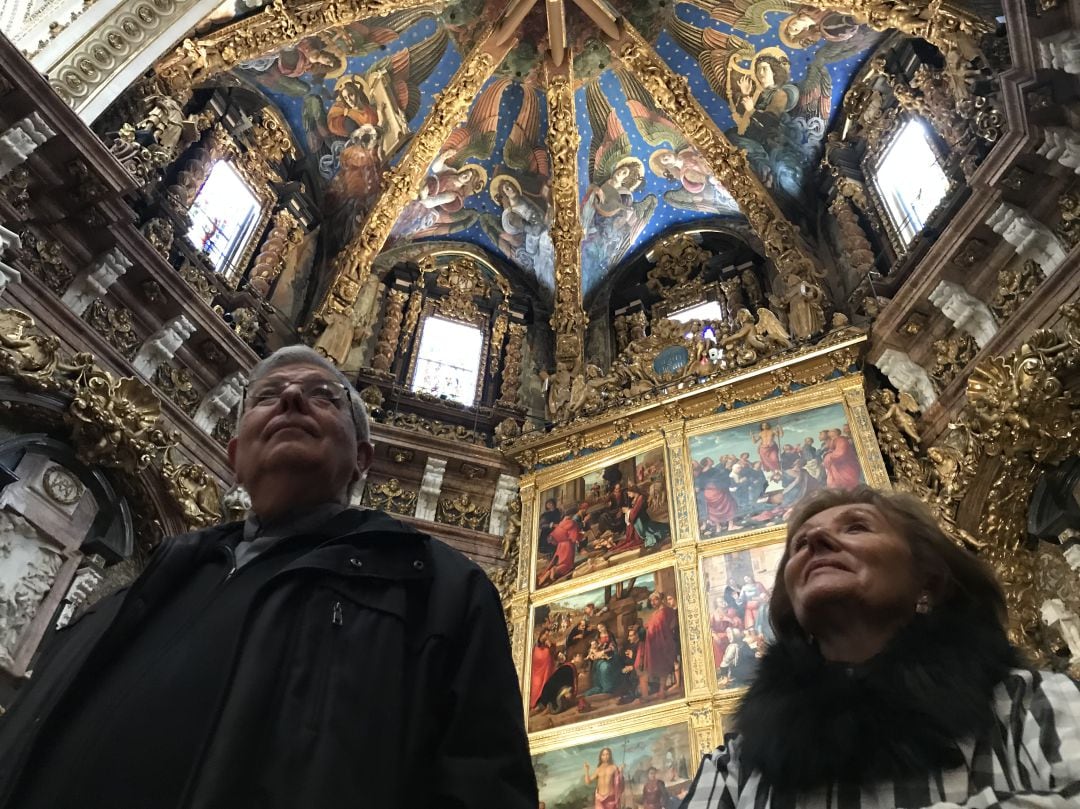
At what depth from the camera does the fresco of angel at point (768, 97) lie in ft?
39.9

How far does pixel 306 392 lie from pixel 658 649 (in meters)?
5.83

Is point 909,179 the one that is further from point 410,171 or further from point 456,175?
point 456,175

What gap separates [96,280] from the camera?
303 inches

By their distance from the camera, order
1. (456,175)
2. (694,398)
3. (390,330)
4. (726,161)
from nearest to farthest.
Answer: (694,398)
(726,161)
(390,330)
(456,175)

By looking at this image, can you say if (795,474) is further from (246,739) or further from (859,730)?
(246,739)

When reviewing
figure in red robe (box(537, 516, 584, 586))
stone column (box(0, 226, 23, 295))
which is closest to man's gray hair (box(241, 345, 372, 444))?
stone column (box(0, 226, 23, 295))

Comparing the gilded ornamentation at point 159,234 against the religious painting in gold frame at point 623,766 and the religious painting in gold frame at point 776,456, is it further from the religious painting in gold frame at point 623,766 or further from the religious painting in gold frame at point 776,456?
the religious painting in gold frame at point 623,766

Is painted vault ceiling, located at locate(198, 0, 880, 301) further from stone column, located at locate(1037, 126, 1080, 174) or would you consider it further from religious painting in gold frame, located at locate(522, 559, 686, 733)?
religious painting in gold frame, located at locate(522, 559, 686, 733)

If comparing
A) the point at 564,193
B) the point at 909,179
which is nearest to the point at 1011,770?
the point at 909,179

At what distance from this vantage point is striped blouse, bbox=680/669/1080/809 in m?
1.52

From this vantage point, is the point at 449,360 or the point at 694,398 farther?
the point at 449,360

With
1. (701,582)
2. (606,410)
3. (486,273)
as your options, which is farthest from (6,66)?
(486,273)

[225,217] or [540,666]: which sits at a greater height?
[225,217]

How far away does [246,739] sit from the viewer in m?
1.45
